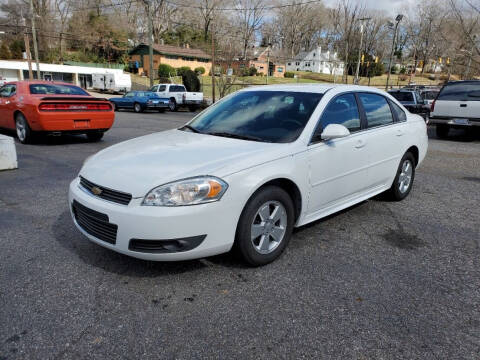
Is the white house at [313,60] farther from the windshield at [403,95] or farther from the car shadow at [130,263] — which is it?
the car shadow at [130,263]

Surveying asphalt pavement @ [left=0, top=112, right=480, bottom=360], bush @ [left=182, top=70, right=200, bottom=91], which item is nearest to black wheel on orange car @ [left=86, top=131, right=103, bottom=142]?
asphalt pavement @ [left=0, top=112, right=480, bottom=360]

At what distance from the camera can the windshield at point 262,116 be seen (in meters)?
3.51

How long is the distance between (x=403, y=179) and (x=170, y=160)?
3.46 m

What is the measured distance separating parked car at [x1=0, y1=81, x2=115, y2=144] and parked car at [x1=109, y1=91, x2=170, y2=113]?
1287cm

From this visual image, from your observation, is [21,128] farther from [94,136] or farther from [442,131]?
[442,131]

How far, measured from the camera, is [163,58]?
56.9 m

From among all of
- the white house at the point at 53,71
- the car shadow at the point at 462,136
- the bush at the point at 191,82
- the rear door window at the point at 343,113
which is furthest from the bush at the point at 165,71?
the rear door window at the point at 343,113

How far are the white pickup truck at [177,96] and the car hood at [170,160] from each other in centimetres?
2131

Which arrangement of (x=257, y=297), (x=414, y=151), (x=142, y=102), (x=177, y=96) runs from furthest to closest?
1. (x=177, y=96)
2. (x=142, y=102)
3. (x=414, y=151)
4. (x=257, y=297)

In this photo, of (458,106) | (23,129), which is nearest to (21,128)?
(23,129)

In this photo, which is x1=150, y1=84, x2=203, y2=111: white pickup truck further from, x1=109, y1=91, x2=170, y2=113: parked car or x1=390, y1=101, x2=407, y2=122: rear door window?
x1=390, y1=101, x2=407, y2=122: rear door window

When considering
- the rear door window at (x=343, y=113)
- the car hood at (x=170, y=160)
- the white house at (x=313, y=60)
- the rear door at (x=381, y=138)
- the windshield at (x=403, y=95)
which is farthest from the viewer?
the white house at (x=313, y=60)

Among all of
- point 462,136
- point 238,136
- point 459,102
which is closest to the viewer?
point 238,136

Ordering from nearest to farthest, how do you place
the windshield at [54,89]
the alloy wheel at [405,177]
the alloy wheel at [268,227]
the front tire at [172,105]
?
the alloy wheel at [268,227] < the alloy wheel at [405,177] < the windshield at [54,89] < the front tire at [172,105]
